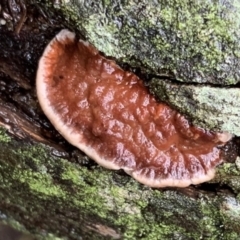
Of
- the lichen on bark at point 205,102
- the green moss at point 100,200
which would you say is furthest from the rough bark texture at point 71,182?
the lichen on bark at point 205,102

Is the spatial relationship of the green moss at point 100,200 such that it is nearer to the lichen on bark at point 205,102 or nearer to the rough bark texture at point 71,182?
the rough bark texture at point 71,182

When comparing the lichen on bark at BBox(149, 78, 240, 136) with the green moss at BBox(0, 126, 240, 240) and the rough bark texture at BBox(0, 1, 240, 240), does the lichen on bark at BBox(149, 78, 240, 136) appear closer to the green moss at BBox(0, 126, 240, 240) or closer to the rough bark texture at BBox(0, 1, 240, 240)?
the rough bark texture at BBox(0, 1, 240, 240)

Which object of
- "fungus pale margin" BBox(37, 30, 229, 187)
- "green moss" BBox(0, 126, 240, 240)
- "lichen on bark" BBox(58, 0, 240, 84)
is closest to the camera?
"lichen on bark" BBox(58, 0, 240, 84)

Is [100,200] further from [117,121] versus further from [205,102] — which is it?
[205,102]

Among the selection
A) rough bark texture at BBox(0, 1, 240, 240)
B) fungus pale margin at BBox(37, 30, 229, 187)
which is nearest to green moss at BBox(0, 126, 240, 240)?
rough bark texture at BBox(0, 1, 240, 240)

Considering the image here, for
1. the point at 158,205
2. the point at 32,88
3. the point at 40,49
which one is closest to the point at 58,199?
the point at 158,205
